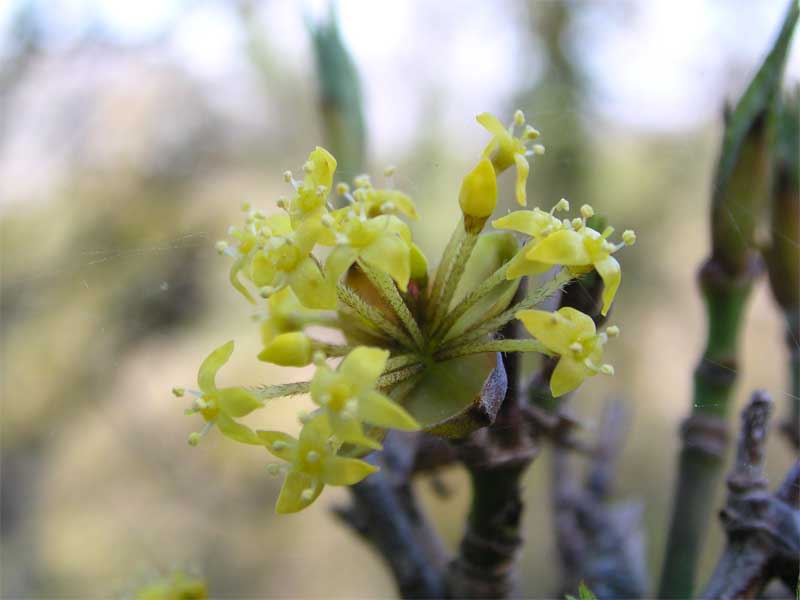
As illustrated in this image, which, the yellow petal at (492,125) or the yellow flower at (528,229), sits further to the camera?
the yellow petal at (492,125)

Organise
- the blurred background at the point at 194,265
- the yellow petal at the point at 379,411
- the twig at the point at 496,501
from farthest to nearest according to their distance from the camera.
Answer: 1. the blurred background at the point at 194,265
2. the twig at the point at 496,501
3. the yellow petal at the point at 379,411

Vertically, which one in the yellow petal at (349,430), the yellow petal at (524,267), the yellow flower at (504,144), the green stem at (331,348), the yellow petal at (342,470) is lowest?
the yellow petal at (342,470)

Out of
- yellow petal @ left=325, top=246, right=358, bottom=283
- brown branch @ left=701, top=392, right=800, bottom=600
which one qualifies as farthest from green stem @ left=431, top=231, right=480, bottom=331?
brown branch @ left=701, top=392, right=800, bottom=600

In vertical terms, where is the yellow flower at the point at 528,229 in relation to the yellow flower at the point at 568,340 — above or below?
above

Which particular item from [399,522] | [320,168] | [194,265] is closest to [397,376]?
[320,168]

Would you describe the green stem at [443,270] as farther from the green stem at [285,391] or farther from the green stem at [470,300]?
the green stem at [285,391]

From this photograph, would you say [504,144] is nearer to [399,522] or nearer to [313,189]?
[313,189]

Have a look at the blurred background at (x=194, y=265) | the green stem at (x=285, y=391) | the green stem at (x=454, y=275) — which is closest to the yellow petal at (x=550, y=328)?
the green stem at (x=454, y=275)
